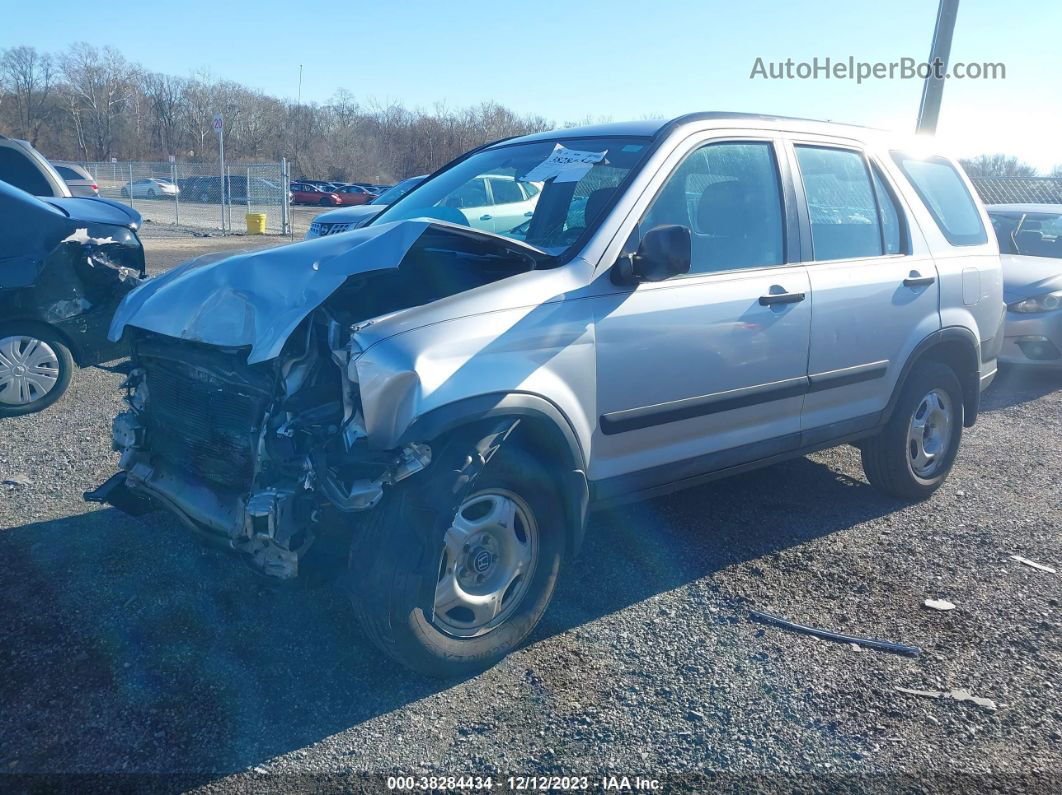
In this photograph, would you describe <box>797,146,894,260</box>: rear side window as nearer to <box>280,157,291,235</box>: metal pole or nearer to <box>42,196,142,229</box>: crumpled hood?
<box>42,196,142,229</box>: crumpled hood

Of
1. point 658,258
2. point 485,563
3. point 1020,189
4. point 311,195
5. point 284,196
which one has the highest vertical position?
point 311,195

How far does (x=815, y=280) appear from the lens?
14.1ft

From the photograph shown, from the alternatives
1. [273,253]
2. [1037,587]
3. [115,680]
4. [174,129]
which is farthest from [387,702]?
[174,129]

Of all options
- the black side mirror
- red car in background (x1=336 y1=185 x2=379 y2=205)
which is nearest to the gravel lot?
the black side mirror

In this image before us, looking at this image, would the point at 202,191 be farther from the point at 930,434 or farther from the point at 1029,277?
the point at 930,434

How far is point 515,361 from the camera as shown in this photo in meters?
3.20

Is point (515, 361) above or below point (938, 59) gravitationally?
below

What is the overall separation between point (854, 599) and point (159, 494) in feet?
9.96

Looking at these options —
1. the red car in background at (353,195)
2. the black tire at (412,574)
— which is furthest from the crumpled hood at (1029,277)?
the red car in background at (353,195)

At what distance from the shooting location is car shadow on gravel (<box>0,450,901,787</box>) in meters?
2.87

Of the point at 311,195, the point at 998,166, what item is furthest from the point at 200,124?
the point at 998,166

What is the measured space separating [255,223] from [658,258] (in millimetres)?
23230

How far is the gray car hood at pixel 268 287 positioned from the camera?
310 cm

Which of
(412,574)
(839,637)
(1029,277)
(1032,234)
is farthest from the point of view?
(1032,234)
